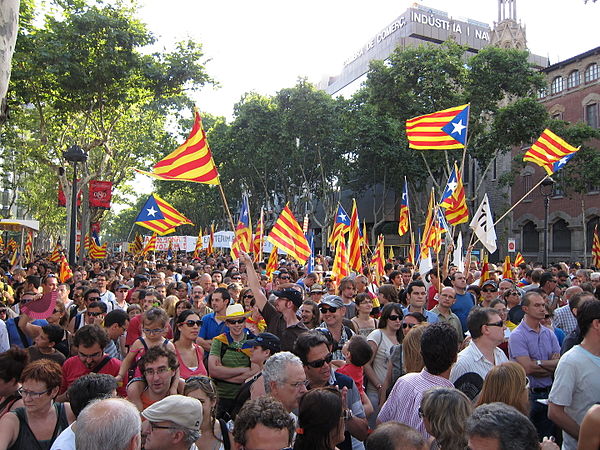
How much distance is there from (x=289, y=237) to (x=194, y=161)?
4.17m

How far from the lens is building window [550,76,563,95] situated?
3700 cm

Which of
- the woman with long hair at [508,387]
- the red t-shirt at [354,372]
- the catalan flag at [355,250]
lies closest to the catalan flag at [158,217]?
the catalan flag at [355,250]

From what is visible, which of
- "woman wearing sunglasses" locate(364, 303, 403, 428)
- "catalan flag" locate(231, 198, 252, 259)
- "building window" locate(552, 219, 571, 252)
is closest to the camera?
"woman wearing sunglasses" locate(364, 303, 403, 428)

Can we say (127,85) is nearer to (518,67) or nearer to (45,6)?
(45,6)

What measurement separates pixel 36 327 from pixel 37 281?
3.05 metres

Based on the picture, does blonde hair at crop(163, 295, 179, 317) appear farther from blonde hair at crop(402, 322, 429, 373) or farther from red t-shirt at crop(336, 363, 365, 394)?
blonde hair at crop(402, 322, 429, 373)

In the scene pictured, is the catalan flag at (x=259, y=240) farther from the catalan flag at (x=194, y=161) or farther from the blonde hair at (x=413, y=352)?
the blonde hair at (x=413, y=352)

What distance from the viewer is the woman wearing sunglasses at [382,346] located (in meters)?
5.12

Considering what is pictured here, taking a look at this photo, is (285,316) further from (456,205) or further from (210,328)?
(456,205)

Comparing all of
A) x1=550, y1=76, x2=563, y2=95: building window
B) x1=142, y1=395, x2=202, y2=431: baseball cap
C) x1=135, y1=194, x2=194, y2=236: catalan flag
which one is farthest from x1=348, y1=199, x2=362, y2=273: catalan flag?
x1=550, y1=76, x2=563, y2=95: building window

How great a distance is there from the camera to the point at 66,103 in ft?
64.3

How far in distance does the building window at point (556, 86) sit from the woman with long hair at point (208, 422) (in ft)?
129

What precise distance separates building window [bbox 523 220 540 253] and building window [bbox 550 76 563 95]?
358 inches

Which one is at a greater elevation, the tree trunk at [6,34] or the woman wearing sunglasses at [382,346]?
the tree trunk at [6,34]
